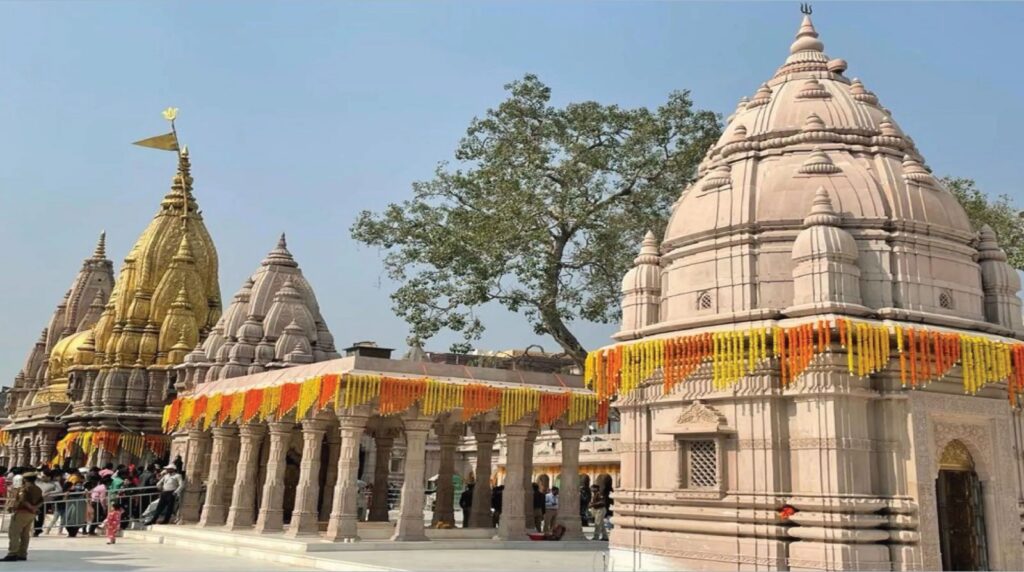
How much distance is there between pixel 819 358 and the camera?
15219 mm

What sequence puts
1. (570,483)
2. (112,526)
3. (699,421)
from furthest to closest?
(570,483)
(112,526)
(699,421)

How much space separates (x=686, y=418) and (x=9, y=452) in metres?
47.2

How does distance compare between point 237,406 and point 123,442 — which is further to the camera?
point 123,442

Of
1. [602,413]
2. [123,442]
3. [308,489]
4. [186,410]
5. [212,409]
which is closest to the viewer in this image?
[308,489]

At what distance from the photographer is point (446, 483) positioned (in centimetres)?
2647

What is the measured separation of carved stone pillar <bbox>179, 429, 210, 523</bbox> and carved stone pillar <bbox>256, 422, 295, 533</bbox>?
5.66m

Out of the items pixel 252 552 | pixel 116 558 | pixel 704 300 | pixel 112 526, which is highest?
pixel 704 300

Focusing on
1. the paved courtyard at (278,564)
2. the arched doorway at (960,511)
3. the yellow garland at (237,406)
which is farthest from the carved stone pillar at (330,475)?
the arched doorway at (960,511)

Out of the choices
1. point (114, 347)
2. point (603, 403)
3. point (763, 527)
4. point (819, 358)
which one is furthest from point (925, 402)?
point (114, 347)

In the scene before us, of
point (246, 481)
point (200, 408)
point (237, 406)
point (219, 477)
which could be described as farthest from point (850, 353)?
point (200, 408)

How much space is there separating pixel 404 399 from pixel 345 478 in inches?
83.3

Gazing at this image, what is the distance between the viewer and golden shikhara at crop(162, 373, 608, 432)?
19.6 meters

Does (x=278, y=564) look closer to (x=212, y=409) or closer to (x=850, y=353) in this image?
(x=212, y=409)

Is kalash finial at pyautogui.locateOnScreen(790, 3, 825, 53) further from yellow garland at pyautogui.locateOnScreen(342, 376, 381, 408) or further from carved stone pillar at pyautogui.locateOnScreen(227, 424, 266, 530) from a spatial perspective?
carved stone pillar at pyautogui.locateOnScreen(227, 424, 266, 530)
